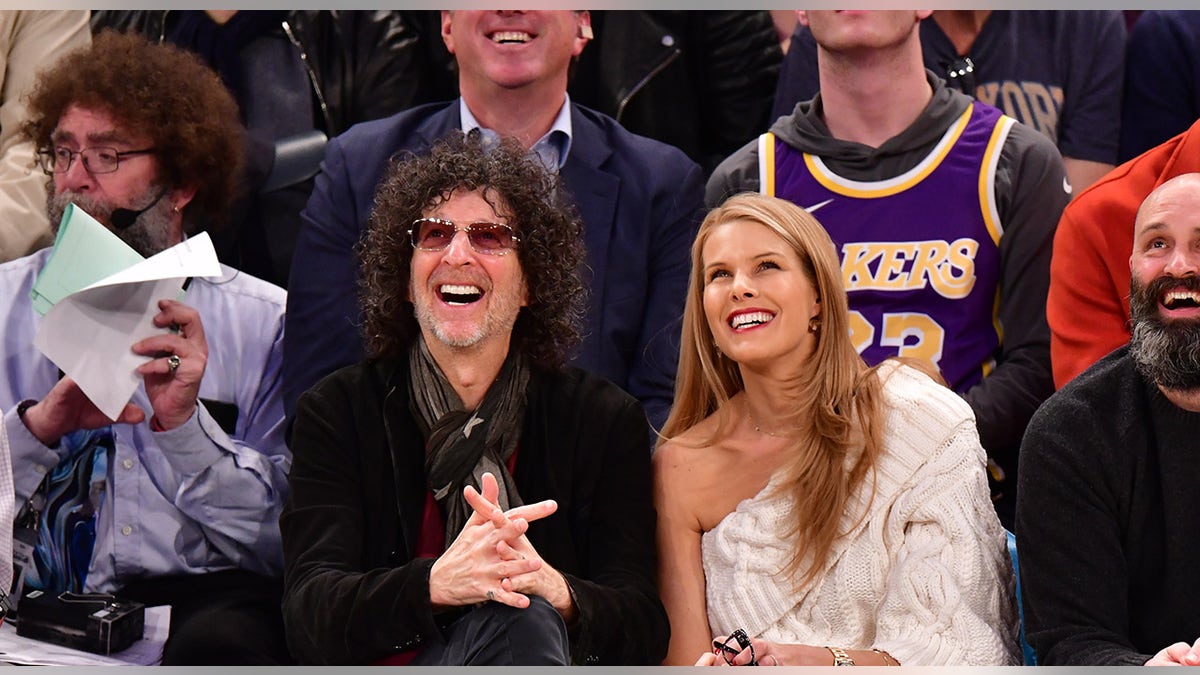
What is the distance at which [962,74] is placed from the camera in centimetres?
367

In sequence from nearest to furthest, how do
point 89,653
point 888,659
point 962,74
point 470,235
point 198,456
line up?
point 888,659
point 470,235
point 89,653
point 198,456
point 962,74

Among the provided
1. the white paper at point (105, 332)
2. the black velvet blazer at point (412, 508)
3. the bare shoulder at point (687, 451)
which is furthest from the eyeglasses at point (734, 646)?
the white paper at point (105, 332)

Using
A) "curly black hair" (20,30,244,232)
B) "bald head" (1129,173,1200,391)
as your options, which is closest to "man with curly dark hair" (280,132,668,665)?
"curly black hair" (20,30,244,232)

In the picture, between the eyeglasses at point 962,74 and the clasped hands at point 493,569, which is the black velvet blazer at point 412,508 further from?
the eyeglasses at point 962,74

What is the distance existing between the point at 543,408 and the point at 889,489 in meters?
0.72

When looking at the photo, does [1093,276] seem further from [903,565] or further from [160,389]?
[160,389]

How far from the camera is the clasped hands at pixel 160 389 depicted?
3.40 metres

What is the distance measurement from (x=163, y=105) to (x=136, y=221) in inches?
11.1

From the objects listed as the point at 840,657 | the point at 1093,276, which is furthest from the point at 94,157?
the point at 1093,276

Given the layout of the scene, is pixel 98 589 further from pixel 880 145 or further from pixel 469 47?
pixel 880 145

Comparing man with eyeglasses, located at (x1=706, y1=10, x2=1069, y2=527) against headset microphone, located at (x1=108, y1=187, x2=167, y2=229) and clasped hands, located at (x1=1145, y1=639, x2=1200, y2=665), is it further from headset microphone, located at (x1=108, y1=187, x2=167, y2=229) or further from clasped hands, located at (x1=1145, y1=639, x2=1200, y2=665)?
headset microphone, located at (x1=108, y1=187, x2=167, y2=229)

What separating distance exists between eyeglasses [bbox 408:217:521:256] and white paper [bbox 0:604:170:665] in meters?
0.99

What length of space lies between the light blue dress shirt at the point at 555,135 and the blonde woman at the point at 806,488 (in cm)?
56

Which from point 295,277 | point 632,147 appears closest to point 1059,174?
point 632,147
